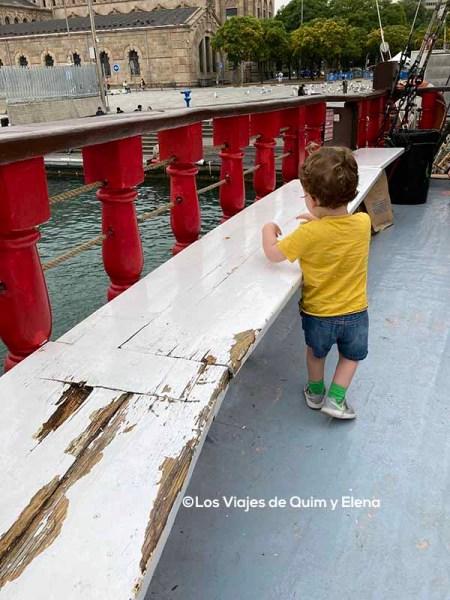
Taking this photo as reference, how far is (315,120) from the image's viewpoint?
576 cm

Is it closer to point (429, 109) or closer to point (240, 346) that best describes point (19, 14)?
point (429, 109)

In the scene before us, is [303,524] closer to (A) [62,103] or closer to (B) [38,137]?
(B) [38,137]

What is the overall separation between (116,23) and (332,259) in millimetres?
73068

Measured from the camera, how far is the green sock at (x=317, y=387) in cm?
230

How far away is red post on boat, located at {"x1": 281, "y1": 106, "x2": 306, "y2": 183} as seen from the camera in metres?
5.18

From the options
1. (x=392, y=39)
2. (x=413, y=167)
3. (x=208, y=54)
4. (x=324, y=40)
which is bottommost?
(x=413, y=167)

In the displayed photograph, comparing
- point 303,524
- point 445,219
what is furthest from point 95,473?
point 445,219

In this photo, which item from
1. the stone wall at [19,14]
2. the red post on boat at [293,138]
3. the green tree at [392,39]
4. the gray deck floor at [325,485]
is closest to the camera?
the gray deck floor at [325,485]

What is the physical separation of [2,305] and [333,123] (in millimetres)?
5559

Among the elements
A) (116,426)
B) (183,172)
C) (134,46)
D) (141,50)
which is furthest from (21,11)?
(116,426)

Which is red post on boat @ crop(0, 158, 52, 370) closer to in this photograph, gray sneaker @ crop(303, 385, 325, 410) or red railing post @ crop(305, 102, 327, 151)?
gray sneaker @ crop(303, 385, 325, 410)

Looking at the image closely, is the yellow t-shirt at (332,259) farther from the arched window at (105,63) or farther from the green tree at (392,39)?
the arched window at (105,63)

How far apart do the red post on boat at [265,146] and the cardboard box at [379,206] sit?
979 mm

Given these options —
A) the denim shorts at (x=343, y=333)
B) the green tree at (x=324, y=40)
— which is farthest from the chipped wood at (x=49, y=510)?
the green tree at (x=324, y=40)
